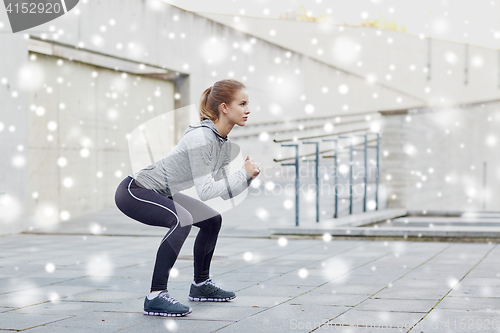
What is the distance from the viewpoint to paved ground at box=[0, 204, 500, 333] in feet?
12.1

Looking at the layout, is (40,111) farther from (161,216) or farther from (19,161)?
(161,216)

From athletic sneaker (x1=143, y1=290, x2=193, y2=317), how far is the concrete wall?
827 cm

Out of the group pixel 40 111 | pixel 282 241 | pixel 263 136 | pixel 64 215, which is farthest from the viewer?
pixel 263 136

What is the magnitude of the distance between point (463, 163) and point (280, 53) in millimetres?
6135

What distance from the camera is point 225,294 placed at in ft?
14.4

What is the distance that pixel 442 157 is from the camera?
43.7ft

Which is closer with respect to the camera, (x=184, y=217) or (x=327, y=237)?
(x=184, y=217)

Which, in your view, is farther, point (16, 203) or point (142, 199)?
point (16, 203)

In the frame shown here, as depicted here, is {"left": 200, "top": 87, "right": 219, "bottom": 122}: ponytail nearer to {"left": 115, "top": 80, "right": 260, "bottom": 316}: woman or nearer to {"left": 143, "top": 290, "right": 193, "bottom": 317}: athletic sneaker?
{"left": 115, "top": 80, "right": 260, "bottom": 316}: woman

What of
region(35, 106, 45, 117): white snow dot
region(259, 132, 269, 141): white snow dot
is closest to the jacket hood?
region(35, 106, 45, 117): white snow dot

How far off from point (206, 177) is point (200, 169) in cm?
6

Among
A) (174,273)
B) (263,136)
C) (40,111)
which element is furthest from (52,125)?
(263,136)

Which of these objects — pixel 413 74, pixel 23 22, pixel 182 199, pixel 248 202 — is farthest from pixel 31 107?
pixel 413 74

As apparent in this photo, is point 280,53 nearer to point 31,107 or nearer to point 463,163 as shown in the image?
point 463,163
